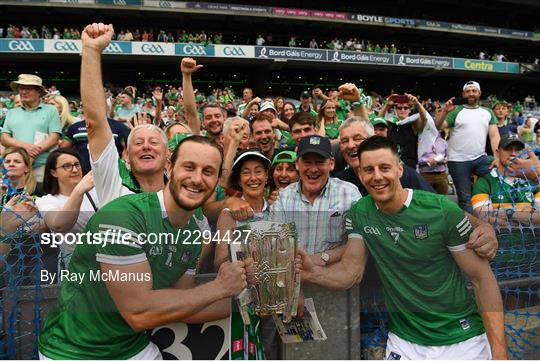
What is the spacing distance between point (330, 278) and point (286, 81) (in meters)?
33.2

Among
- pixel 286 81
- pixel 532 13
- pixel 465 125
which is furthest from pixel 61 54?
pixel 532 13

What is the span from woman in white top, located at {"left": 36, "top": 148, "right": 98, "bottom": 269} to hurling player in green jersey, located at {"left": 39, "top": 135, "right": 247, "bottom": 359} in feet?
0.60

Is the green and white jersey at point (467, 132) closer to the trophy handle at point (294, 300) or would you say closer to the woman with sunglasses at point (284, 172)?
the woman with sunglasses at point (284, 172)

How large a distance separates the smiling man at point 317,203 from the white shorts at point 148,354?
35.7 inches

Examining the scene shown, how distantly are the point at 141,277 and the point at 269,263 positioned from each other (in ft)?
1.92

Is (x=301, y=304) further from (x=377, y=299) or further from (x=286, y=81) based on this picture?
(x=286, y=81)

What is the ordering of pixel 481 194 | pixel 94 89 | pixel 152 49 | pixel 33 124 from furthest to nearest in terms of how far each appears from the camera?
pixel 152 49 < pixel 33 124 < pixel 481 194 < pixel 94 89

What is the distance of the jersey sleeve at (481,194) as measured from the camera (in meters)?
2.93

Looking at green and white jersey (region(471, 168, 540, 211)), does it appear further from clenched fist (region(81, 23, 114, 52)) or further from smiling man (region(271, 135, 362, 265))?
clenched fist (region(81, 23, 114, 52))

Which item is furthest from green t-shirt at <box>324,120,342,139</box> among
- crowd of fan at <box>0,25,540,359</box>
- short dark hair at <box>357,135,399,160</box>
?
short dark hair at <box>357,135,399,160</box>

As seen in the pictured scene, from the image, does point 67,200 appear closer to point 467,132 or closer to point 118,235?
point 118,235

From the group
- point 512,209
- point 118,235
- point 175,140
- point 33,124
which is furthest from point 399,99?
point 33,124

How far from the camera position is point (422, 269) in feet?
7.16

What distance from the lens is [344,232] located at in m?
2.25
